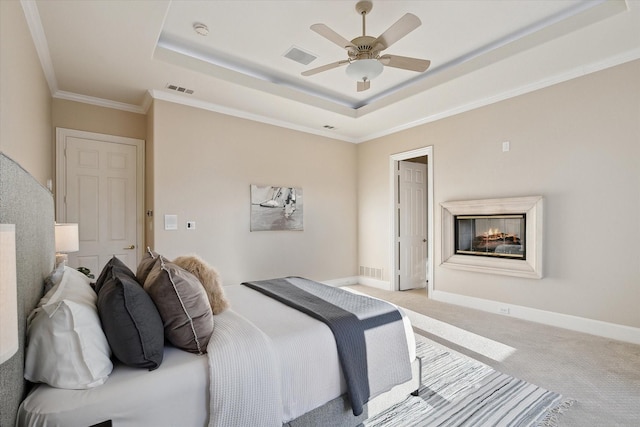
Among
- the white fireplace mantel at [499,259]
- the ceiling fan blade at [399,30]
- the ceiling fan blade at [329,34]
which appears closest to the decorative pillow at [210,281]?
the ceiling fan blade at [329,34]

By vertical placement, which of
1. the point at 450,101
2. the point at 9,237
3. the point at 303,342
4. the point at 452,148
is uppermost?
the point at 450,101

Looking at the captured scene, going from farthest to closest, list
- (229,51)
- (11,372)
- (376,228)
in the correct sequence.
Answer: (376,228) → (229,51) → (11,372)

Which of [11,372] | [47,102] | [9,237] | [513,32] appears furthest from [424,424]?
[47,102]

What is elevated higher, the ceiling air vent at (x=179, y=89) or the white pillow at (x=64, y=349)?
the ceiling air vent at (x=179, y=89)

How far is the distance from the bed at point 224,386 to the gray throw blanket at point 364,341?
30 mm

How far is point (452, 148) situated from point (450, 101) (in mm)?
689

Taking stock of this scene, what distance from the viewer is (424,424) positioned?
6.15 feet

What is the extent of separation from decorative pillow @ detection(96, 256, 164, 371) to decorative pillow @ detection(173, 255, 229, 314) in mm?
485

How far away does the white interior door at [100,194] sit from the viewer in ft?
12.5

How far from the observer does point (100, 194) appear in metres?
4.02

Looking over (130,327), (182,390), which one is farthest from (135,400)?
(130,327)

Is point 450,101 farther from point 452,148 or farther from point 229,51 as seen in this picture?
point 229,51

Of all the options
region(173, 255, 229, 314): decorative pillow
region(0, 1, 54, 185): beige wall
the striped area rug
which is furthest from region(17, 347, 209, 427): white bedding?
region(0, 1, 54, 185): beige wall

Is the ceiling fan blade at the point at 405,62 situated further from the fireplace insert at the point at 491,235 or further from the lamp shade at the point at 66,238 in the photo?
the lamp shade at the point at 66,238
